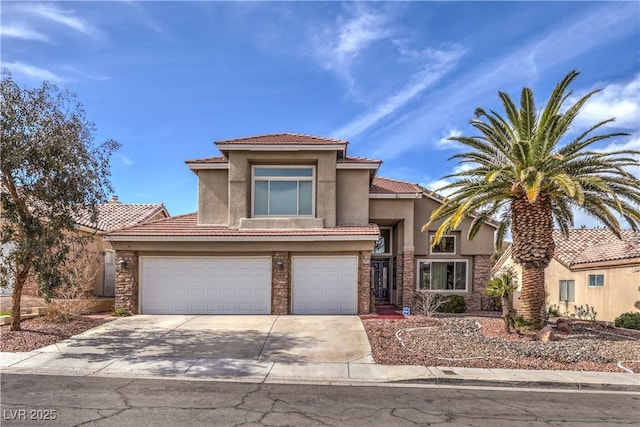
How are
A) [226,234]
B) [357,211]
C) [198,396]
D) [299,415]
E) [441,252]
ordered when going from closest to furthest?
[299,415] → [198,396] → [226,234] → [357,211] → [441,252]

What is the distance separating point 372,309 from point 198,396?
10640 millimetres

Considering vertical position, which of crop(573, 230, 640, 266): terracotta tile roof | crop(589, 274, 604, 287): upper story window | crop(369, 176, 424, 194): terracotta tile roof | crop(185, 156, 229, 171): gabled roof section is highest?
crop(185, 156, 229, 171): gabled roof section

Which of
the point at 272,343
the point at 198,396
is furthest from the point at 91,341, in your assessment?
the point at 198,396

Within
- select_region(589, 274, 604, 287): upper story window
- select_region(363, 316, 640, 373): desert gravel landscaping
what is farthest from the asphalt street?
select_region(589, 274, 604, 287): upper story window

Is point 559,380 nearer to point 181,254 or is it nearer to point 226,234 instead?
point 226,234

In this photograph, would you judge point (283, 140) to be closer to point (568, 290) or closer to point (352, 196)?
point (352, 196)

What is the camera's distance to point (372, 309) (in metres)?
17.9

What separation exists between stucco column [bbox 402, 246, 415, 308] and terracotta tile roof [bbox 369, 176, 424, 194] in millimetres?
2634

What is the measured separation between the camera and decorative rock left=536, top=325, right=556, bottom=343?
42.9ft

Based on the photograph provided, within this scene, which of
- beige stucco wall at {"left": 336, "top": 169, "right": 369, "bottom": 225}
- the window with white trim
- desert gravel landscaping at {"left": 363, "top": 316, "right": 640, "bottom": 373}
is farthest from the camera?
the window with white trim

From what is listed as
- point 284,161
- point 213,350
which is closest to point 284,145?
point 284,161

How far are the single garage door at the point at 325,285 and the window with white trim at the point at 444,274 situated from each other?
4.90 metres

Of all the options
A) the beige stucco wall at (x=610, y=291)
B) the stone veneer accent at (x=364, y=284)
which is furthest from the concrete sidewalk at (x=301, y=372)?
the beige stucco wall at (x=610, y=291)

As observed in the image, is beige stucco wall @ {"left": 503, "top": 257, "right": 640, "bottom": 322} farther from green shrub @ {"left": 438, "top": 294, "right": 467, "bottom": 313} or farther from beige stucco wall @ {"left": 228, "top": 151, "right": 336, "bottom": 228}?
beige stucco wall @ {"left": 228, "top": 151, "right": 336, "bottom": 228}
